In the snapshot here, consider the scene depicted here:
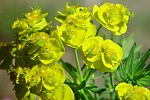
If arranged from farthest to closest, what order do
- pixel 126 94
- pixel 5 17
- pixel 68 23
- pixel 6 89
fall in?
pixel 5 17, pixel 6 89, pixel 68 23, pixel 126 94

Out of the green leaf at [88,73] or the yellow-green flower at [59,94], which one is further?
the green leaf at [88,73]

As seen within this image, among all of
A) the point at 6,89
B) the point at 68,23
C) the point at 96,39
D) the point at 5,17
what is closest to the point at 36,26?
the point at 68,23

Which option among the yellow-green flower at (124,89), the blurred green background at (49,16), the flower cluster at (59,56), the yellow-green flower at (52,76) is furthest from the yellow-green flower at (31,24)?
the blurred green background at (49,16)

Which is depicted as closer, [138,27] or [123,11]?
[123,11]

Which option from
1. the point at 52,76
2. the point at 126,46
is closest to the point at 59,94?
the point at 52,76

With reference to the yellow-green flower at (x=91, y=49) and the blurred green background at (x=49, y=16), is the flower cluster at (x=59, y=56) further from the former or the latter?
the blurred green background at (x=49, y=16)

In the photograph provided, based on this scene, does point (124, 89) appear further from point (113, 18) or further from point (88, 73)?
point (113, 18)

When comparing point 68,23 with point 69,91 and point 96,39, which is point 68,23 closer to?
point 96,39
